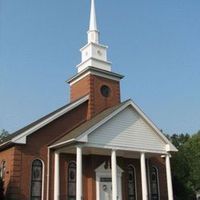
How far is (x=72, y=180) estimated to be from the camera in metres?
25.4

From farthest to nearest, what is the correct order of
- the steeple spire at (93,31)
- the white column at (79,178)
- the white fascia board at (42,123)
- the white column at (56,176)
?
the steeple spire at (93,31) < the white column at (56,176) < the white fascia board at (42,123) < the white column at (79,178)

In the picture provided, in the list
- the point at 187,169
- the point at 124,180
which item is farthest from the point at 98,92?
the point at 187,169

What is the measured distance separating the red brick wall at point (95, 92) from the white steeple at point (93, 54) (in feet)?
4.10

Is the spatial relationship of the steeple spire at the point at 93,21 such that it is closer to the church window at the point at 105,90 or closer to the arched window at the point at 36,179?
the church window at the point at 105,90

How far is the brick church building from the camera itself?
2350 centimetres

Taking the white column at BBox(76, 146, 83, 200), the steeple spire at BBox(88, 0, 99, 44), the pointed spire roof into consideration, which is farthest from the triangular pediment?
the pointed spire roof

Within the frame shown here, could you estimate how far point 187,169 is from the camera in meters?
38.4

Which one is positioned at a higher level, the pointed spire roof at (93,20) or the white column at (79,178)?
the pointed spire roof at (93,20)

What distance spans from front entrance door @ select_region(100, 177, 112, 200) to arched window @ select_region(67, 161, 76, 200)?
1782 mm

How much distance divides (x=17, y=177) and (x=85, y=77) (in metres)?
9.62

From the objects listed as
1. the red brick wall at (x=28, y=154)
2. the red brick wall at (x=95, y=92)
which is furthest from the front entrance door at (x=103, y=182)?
the red brick wall at (x=95, y=92)

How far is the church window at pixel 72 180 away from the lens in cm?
2511

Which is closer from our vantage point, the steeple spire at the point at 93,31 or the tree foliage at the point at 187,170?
the steeple spire at the point at 93,31

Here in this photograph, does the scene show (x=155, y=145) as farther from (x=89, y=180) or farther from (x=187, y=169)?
(x=187, y=169)
